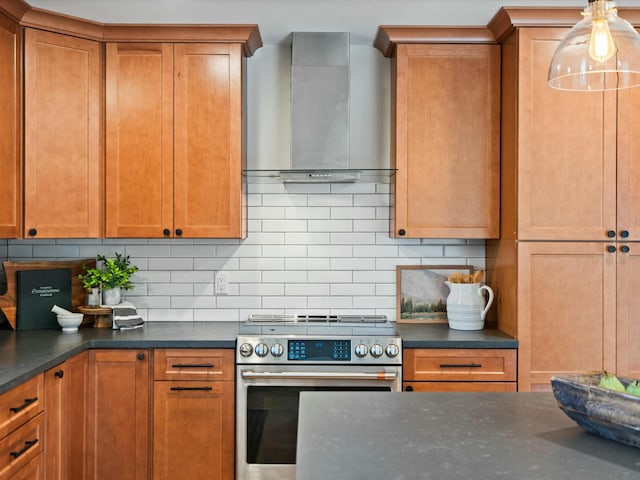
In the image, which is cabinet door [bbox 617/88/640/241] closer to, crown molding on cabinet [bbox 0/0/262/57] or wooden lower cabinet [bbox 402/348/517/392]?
wooden lower cabinet [bbox 402/348/517/392]

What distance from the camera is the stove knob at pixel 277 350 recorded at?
306 cm

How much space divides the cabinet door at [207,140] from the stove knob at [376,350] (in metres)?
0.97

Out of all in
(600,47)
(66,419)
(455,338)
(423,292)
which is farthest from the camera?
(423,292)

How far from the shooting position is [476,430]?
5.22 feet

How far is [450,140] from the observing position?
336 centimetres

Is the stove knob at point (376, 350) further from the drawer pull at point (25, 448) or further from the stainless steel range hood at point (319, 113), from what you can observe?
the drawer pull at point (25, 448)

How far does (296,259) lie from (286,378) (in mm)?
867

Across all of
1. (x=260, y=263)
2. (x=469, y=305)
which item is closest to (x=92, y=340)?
(x=260, y=263)

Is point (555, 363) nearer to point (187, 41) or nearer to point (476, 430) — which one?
point (476, 430)

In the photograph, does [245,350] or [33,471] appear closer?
[33,471]

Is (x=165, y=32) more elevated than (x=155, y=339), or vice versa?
(x=165, y=32)

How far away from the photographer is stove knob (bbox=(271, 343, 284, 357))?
3057mm

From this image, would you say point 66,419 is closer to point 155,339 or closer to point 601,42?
point 155,339

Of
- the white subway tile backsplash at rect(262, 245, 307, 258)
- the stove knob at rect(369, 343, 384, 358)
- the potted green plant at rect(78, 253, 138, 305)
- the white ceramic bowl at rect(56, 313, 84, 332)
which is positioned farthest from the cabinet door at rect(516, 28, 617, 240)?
the white ceramic bowl at rect(56, 313, 84, 332)
